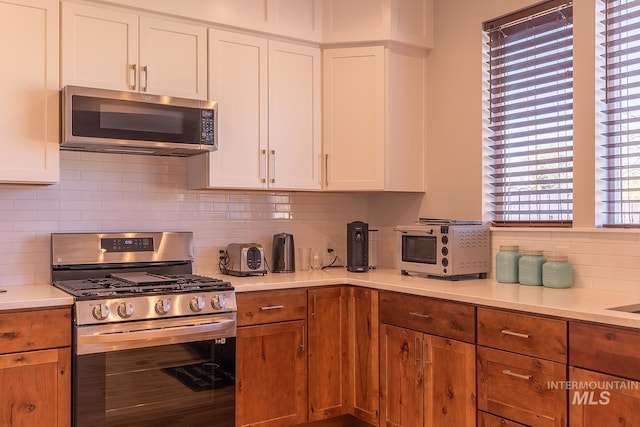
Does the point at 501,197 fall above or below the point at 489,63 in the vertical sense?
below

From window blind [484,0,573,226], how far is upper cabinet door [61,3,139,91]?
1945mm

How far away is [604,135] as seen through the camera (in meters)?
2.78

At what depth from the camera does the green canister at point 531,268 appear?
9.41 ft

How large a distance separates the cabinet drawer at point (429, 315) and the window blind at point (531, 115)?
2.62ft

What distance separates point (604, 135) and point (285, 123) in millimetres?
1667

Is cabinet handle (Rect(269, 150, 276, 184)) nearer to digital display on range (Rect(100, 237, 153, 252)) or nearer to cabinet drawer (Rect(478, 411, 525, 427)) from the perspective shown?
digital display on range (Rect(100, 237, 153, 252))

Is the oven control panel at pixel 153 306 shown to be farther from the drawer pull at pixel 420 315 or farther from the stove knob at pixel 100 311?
the drawer pull at pixel 420 315

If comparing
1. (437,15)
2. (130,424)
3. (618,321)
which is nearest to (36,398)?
(130,424)

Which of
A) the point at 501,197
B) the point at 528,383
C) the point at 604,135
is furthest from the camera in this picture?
the point at 501,197

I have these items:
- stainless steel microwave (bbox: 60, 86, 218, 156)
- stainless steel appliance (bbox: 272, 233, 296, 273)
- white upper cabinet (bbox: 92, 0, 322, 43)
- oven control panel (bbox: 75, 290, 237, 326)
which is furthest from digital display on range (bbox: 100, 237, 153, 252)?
white upper cabinet (bbox: 92, 0, 322, 43)

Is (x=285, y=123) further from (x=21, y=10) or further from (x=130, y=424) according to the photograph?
(x=130, y=424)

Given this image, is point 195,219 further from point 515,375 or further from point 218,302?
point 515,375

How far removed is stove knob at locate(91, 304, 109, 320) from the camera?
8.08ft

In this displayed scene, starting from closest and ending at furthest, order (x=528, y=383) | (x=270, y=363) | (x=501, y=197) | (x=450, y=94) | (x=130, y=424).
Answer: (x=528, y=383) → (x=130, y=424) → (x=270, y=363) → (x=501, y=197) → (x=450, y=94)
